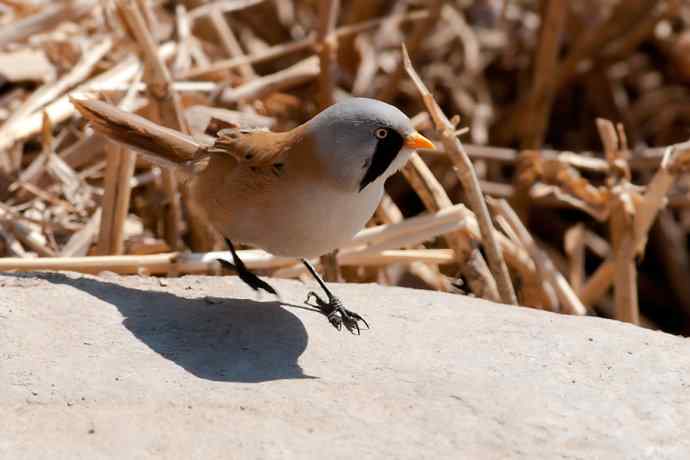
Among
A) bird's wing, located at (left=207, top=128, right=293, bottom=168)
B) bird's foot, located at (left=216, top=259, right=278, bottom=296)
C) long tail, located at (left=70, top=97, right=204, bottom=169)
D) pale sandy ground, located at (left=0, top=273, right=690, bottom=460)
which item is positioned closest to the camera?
pale sandy ground, located at (left=0, top=273, right=690, bottom=460)

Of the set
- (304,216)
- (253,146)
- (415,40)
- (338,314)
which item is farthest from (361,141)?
(415,40)

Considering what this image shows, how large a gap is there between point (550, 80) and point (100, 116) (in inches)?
107

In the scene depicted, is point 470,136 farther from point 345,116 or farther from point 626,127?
point 345,116

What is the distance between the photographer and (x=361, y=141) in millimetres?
2764

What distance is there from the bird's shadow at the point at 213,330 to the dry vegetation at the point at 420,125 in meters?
0.35

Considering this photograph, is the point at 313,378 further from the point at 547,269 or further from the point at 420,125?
the point at 420,125

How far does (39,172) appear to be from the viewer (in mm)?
4074

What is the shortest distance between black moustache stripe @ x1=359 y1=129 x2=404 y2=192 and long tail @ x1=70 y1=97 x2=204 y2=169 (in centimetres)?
59

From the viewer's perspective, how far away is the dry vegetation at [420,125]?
3.74 metres

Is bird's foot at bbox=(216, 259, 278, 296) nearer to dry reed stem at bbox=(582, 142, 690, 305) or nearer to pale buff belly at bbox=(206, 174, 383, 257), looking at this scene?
pale buff belly at bbox=(206, 174, 383, 257)

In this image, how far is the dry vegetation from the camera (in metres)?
3.74

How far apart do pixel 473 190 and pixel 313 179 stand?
93 centimetres

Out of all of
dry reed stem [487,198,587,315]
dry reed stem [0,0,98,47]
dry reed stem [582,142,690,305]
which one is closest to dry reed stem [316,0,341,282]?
dry reed stem [0,0,98,47]

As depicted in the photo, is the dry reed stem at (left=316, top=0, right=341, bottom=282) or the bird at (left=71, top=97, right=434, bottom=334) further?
the dry reed stem at (left=316, top=0, right=341, bottom=282)
